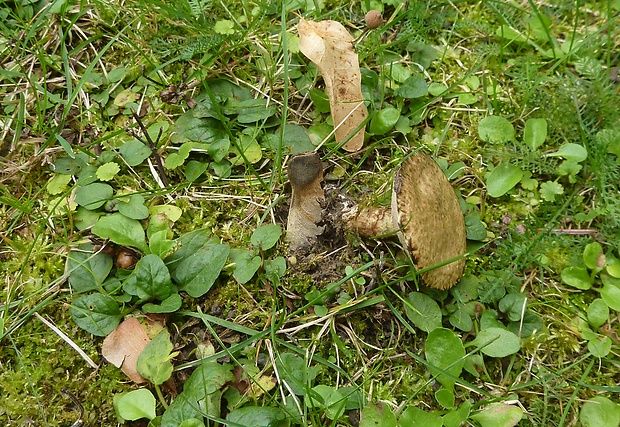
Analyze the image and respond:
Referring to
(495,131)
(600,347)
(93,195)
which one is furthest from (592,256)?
(93,195)

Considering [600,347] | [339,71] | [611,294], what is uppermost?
[339,71]

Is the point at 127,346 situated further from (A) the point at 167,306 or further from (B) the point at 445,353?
(B) the point at 445,353

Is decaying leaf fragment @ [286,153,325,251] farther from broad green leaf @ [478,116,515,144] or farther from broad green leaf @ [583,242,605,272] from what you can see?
broad green leaf @ [583,242,605,272]

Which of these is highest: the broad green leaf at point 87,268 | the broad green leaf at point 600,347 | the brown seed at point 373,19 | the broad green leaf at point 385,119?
the brown seed at point 373,19

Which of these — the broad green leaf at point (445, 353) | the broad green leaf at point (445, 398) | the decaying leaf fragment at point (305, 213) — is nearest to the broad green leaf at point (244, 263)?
the decaying leaf fragment at point (305, 213)

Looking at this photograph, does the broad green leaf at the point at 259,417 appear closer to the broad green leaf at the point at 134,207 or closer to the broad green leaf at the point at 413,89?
the broad green leaf at the point at 134,207

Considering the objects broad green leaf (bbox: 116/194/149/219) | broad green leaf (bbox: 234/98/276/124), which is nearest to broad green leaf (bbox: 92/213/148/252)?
broad green leaf (bbox: 116/194/149/219)
